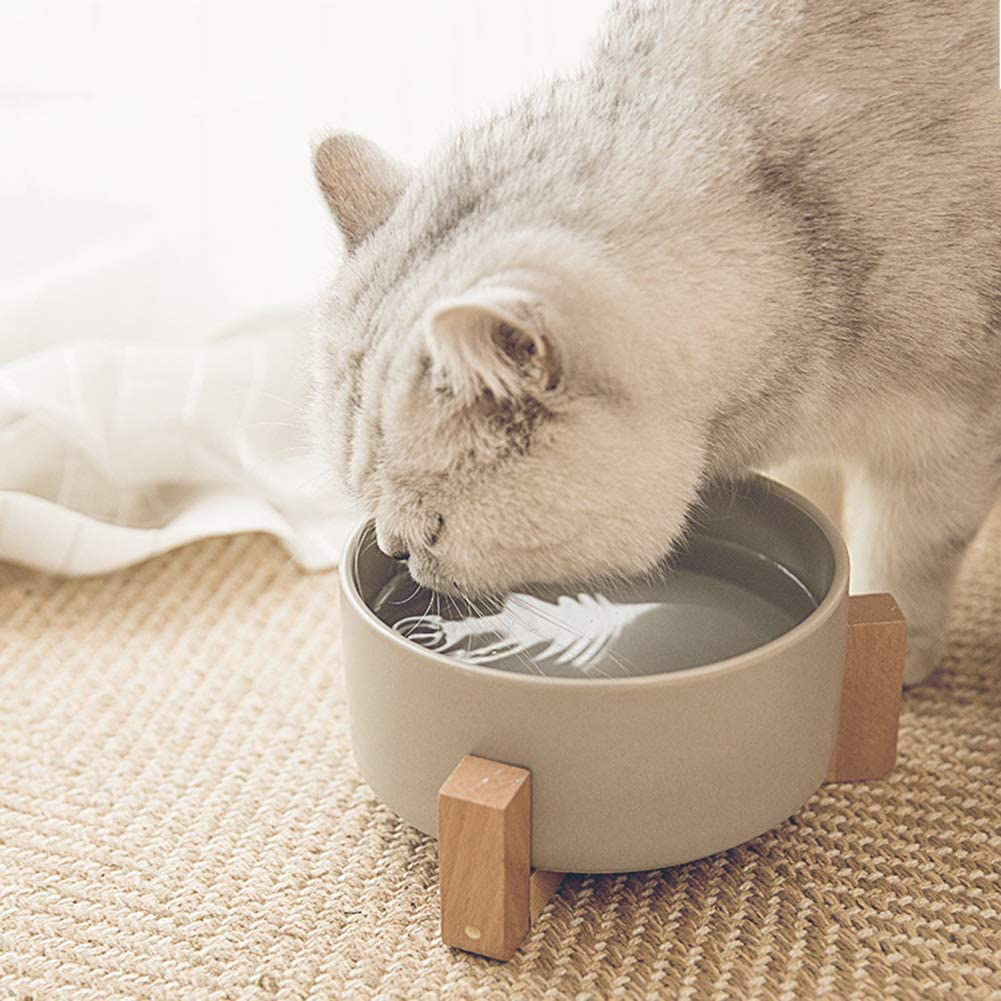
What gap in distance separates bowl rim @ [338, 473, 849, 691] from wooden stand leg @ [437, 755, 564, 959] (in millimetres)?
66

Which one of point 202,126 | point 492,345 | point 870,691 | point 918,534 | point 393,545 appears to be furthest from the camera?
point 202,126

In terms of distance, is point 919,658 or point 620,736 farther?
point 919,658

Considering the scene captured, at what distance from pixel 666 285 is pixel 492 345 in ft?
0.48

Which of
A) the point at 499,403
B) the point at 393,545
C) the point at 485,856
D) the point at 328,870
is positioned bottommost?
the point at 328,870

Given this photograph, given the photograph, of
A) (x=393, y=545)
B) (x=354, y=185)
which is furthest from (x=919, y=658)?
(x=354, y=185)

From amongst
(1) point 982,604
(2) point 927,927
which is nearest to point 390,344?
(2) point 927,927

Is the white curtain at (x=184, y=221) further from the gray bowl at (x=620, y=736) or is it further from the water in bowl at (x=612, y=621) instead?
the gray bowl at (x=620, y=736)

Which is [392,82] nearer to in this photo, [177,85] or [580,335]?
[177,85]

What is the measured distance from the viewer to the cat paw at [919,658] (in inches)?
45.6

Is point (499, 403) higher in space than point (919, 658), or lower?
higher

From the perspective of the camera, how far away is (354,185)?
0.98 m

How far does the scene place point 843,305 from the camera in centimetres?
95

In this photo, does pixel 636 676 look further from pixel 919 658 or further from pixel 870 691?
pixel 919 658

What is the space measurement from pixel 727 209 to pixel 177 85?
0.83 meters
